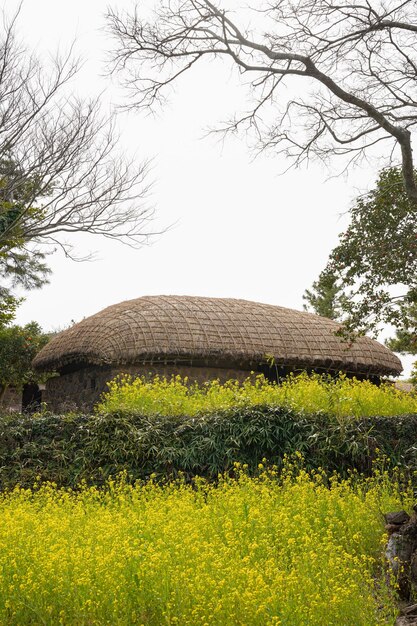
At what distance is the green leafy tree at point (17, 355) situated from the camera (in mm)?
23547

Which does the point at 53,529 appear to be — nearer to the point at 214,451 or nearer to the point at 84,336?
the point at 214,451

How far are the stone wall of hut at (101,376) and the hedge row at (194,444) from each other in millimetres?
3367

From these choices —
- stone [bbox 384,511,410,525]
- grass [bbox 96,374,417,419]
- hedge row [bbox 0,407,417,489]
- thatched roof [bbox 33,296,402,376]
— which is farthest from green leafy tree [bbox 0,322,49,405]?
stone [bbox 384,511,410,525]

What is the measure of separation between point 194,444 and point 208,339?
543 centimetres

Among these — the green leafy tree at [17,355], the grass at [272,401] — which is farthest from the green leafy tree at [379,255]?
the green leafy tree at [17,355]

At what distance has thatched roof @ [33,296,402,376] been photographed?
53.0 ft

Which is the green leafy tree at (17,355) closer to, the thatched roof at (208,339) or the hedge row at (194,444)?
the thatched roof at (208,339)

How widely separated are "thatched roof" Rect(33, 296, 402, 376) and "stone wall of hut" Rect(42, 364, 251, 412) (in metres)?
0.20

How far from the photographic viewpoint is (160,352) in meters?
15.9

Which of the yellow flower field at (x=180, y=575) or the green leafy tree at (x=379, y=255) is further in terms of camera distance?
the green leafy tree at (x=379, y=255)

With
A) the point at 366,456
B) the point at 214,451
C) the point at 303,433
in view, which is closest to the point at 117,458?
the point at 214,451

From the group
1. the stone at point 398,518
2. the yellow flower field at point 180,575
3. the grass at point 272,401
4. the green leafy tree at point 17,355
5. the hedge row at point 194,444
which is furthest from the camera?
the green leafy tree at point 17,355

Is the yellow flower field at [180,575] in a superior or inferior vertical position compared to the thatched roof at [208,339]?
inferior

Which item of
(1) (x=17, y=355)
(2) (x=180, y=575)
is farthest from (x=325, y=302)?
(2) (x=180, y=575)
